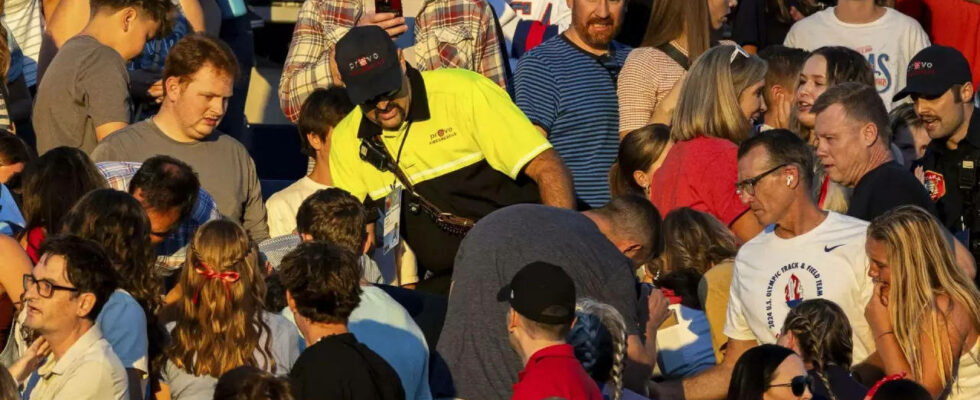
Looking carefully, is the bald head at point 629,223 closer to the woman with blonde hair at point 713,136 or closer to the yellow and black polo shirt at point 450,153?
the yellow and black polo shirt at point 450,153

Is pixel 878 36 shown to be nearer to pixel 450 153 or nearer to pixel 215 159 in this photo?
pixel 450 153

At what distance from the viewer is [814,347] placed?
20.8ft

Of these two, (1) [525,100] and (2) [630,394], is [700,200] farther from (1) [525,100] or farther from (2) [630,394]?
(2) [630,394]

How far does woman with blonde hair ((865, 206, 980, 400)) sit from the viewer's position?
6.48 metres

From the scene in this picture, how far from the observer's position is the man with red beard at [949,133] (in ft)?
28.5

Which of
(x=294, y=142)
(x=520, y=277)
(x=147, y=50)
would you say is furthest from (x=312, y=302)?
(x=294, y=142)

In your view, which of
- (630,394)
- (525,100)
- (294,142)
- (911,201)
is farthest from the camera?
(294,142)

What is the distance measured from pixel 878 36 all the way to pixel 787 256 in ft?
12.2

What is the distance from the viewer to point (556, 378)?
17.6 feet

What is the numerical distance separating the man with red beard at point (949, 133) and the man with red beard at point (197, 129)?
336 cm

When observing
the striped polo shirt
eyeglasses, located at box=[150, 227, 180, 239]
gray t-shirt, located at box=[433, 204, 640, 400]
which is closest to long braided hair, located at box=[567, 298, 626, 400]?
gray t-shirt, located at box=[433, 204, 640, 400]

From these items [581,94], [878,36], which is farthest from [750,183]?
[878,36]

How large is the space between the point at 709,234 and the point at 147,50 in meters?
3.28

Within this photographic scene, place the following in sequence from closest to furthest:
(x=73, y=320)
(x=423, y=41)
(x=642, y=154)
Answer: (x=73, y=320) < (x=642, y=154) < (x=423, y=41)
